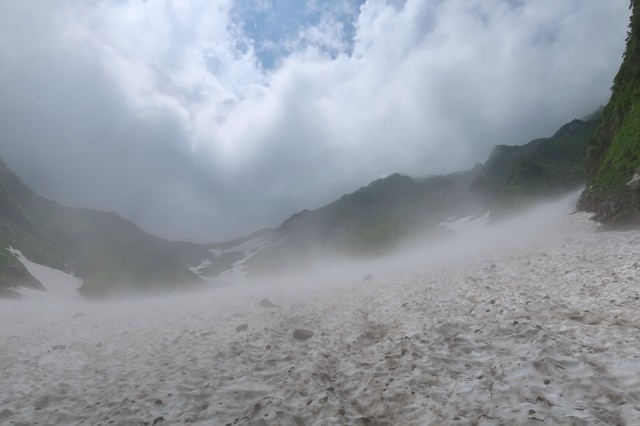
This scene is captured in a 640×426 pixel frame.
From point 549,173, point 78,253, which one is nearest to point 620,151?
point 549,173

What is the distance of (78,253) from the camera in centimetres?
15575

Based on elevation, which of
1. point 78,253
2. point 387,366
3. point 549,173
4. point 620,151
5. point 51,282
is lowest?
point 387,366

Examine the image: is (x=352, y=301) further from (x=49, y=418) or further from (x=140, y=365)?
(x=49, y=418)

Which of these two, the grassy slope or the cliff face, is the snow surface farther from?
the grassy slope

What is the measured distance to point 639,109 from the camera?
140ft

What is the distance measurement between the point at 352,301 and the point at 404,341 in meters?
13.8

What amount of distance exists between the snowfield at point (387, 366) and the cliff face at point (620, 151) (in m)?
23.0

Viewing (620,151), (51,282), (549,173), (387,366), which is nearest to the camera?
(387,366)

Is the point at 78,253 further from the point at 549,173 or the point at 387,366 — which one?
the point at 549,173

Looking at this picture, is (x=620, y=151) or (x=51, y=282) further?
(x=51, y=282)

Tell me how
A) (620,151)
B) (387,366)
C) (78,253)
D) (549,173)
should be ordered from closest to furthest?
(387,366) < (620,151) < (549,173) < (78,253)

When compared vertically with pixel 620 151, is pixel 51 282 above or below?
above

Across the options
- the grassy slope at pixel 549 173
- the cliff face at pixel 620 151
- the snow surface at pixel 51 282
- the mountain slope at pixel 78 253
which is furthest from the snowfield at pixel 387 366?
the grassy slope at pixel 549 173

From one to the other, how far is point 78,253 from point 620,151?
7409 inches
